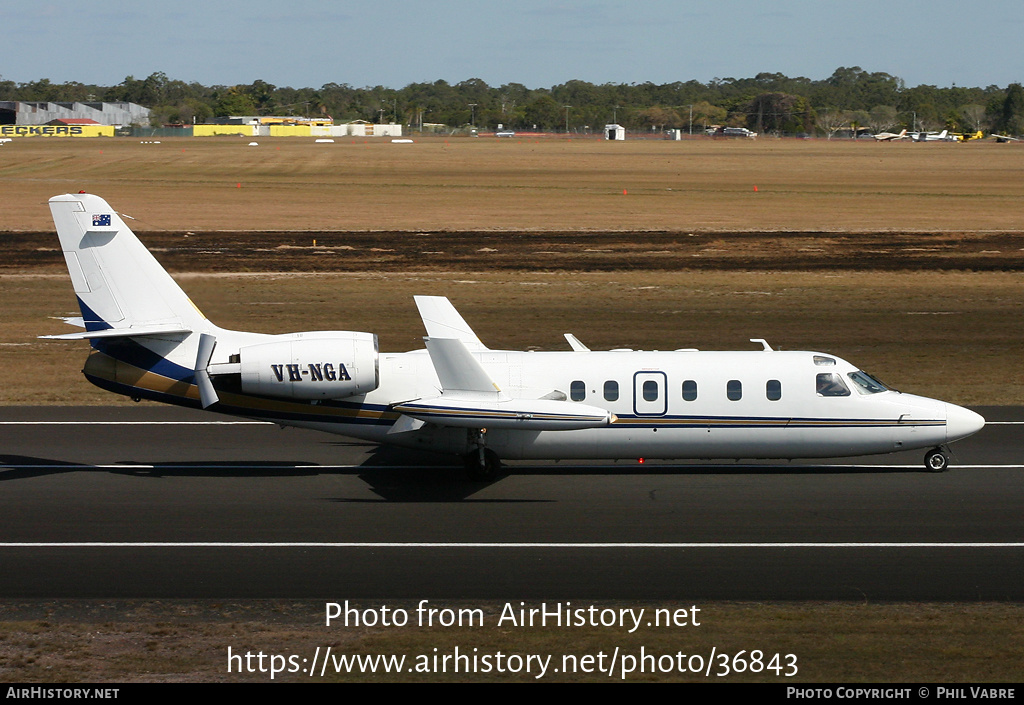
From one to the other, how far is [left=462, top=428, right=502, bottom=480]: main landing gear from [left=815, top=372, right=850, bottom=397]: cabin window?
679 centimetres

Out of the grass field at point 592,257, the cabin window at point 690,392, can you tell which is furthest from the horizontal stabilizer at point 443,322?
the grass field at point 592,257

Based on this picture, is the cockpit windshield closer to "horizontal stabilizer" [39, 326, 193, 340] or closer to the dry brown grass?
"horizontal stabilizer" [39, 326, 193, 340]

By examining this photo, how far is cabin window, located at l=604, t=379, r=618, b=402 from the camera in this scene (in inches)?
903

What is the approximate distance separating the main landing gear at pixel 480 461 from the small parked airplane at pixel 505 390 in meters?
0.03

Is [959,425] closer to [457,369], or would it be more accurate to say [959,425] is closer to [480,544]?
[457,369]

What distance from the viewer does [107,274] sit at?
76.0 ft

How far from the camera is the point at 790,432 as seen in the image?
23.1 meters

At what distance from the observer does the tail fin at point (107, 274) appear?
2312cm

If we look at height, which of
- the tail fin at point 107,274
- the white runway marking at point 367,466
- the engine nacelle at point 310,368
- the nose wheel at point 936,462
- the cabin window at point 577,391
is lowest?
the white runway marking at point 367,466

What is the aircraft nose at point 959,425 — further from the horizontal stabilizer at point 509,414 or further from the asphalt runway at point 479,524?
the horizontal stabilizer at point 509,414

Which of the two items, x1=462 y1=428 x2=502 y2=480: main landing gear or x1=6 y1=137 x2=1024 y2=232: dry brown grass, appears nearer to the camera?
x1=462 y1=428 x2=502 y2=480: main landing gear

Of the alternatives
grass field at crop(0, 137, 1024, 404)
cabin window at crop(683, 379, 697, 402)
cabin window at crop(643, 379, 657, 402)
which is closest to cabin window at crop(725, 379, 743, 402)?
cabin window at crop(683, 379, 697, 402)
